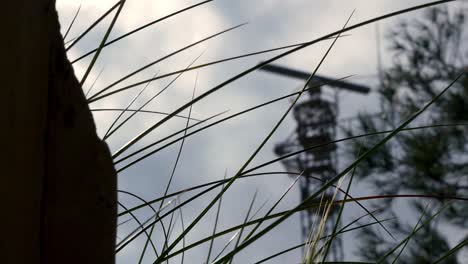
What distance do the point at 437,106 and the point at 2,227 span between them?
5070mm

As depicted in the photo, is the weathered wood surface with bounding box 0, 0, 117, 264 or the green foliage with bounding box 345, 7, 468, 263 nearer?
the weathered wood surface with bounding box 0, 0, 117, 264

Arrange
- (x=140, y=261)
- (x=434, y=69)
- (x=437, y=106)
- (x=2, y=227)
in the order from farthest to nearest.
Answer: (x=434, y=69) < (x=437, y=106) < (x=140, y=261) < (x=2, y=227)

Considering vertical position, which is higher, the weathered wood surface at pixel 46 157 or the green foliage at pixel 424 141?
the green foliage at pixel 424 141

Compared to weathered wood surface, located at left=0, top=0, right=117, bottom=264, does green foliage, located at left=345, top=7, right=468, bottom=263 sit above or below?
above

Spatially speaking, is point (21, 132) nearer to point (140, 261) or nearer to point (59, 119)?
point (59, 119)

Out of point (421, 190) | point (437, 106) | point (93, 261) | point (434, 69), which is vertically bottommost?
point (93, 261)

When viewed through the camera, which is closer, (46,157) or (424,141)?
(46,157)

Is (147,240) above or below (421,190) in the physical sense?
below

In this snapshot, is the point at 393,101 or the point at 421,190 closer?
the point at 421,190

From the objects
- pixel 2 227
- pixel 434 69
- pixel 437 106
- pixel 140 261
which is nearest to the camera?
pixel 2 227

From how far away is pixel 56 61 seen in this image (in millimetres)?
424

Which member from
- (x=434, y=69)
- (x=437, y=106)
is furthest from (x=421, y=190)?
(x=434, y=69)

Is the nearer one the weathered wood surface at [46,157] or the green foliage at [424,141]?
the weathered wood surface at [46,157]

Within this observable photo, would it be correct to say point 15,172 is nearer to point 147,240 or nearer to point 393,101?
point 147,240
